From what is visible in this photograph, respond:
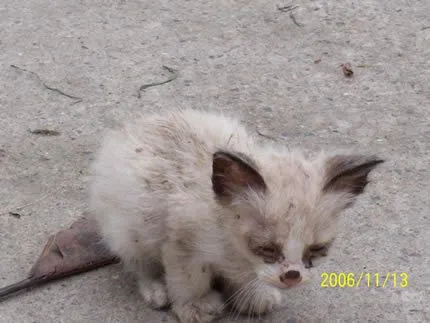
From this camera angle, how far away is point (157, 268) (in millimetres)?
3764

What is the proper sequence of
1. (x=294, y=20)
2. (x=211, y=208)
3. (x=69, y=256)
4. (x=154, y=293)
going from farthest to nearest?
(x=294, y=20) → (x=69, y=256) → (x=154, y=293) → (x=211, y=208)

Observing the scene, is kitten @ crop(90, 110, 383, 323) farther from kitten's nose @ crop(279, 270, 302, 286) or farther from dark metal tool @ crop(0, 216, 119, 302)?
dark metal tool @ crop(0, 216, 119, 302)

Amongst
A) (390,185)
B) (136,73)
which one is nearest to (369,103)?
(390,185)

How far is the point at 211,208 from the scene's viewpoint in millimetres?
3240

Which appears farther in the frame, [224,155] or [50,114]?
[50,114]

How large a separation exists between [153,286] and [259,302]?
1.58ft

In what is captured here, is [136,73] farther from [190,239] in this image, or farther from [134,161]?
[190,239]

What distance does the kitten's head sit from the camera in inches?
119

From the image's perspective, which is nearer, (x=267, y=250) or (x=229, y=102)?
(x=267, y=250)

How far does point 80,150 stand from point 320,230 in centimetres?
189

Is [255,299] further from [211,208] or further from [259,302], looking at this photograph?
[211,208]

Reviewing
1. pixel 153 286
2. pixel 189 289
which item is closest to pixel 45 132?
pixel 153 286

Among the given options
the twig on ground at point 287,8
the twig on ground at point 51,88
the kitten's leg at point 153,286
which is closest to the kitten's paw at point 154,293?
the kitten's leg at point 153,286
